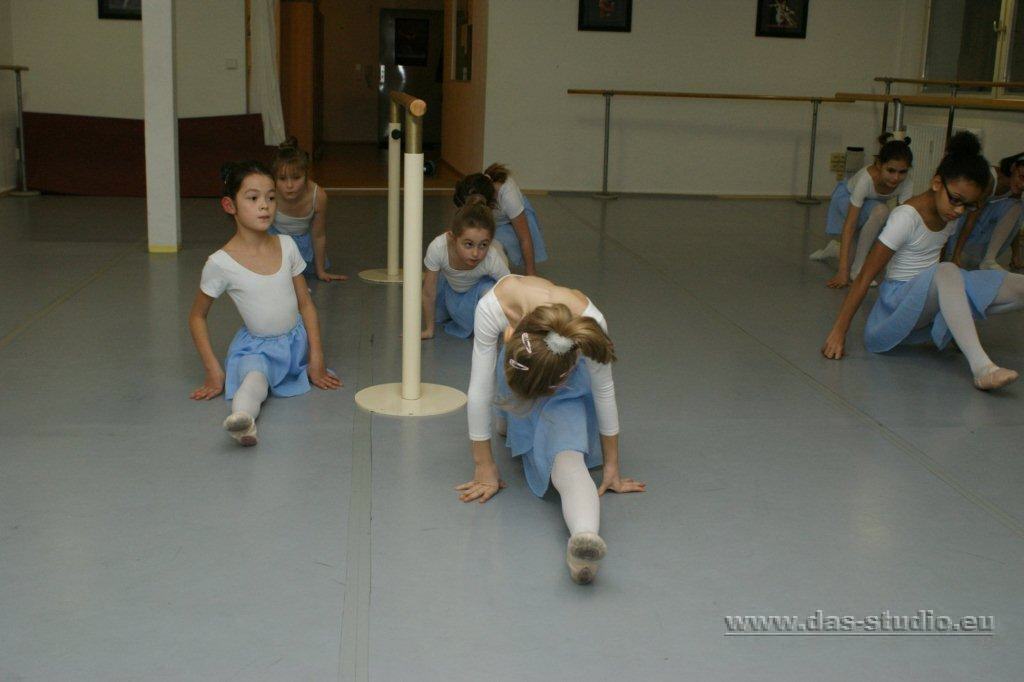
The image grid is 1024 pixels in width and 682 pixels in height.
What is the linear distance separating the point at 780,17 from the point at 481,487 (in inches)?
319

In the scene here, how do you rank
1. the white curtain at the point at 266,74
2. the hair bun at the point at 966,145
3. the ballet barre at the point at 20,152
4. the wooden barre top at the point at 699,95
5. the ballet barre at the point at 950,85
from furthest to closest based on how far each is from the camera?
1. the wooden barre top at the point at 699,95
2. the white curtain at the point at 266,74
3. the ballet barre at the point at 20,152
4. the ballet barre at the point at 950,85
5. the hair bun at the point at 966,145

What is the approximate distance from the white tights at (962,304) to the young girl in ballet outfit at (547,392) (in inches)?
63.9

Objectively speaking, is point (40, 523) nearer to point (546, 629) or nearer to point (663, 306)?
point (546, 629)

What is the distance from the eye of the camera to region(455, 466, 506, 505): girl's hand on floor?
257 cm

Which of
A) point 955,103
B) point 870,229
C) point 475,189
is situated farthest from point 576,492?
point 955,103

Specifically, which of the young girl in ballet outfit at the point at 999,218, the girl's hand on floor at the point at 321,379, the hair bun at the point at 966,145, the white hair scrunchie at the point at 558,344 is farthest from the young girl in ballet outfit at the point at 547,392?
the young girl in ballet outfit at the point at 999,218

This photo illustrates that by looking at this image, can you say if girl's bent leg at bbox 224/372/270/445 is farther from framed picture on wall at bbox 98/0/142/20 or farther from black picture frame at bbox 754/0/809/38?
black picture frame at bbox 754/0/809/38

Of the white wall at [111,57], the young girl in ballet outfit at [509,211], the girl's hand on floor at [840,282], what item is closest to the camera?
the young girl in ballet outfit at [509,211]

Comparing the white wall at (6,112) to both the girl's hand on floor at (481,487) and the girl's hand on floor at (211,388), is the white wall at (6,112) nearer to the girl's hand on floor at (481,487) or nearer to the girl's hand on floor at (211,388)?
the girl's hand on floor at (211,388)

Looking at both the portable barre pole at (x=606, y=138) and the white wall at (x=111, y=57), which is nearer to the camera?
the white wall at (x=111, y=57)

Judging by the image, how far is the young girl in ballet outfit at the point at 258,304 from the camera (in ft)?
10.7

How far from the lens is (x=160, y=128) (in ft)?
19.1

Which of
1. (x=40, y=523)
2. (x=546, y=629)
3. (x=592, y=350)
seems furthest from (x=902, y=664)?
(x=40, y=523)

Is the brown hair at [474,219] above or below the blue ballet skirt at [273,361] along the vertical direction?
above
